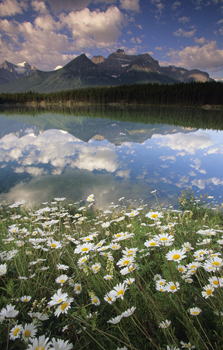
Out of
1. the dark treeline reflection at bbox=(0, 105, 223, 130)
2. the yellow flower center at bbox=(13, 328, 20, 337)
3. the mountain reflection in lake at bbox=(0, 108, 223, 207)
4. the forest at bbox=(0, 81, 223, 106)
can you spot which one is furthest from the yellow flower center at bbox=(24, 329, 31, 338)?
the forest at bbox=(0, 81, 223, 106)

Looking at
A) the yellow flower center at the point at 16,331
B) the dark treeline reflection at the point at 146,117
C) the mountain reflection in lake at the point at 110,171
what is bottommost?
the mountain reflection in lake at the point at 110,171

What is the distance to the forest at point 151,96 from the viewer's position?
284ft

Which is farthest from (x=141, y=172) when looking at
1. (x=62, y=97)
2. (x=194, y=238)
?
(x=62, y=97)

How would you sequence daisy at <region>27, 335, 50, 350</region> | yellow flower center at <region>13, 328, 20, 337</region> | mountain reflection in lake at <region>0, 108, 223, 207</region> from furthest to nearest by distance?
mountain reflection in lake at <region>0, 108, 223, 207</region> < yellow flower center at <region>13, 328, 20, 337</region> < daisy at <region>27, 335, 50, 350</region>

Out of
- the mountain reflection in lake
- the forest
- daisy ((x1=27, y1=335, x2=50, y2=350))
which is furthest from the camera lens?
the forest

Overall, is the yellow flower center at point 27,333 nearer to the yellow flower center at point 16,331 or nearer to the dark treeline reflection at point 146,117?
the yellow flower center at point 16,331

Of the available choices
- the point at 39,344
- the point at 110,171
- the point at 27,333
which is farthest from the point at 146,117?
the point at 39,344

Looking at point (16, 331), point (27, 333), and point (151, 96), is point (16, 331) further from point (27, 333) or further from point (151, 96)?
point (151, 96)

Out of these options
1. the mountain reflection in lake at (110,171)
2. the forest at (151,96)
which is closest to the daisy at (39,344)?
the mountain reflection in lake at (110,171)

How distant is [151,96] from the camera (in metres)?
98.1

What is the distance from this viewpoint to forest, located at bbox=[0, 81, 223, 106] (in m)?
86.5

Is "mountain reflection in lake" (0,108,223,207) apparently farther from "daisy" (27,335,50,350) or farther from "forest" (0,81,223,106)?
"forest" (0,81,223,106)

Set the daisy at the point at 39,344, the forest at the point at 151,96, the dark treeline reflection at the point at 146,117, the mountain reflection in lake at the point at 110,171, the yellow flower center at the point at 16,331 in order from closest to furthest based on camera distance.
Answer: the daisy at the point at 39,344 < the yellow flower center at the point at 16,331 < the mountain reflection in lake at the point at 110,171 < the dark treeline reflection at the point at 146,117 < the forest at the point at 151,96

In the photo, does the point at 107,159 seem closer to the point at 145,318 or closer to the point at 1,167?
the point at 1,167
